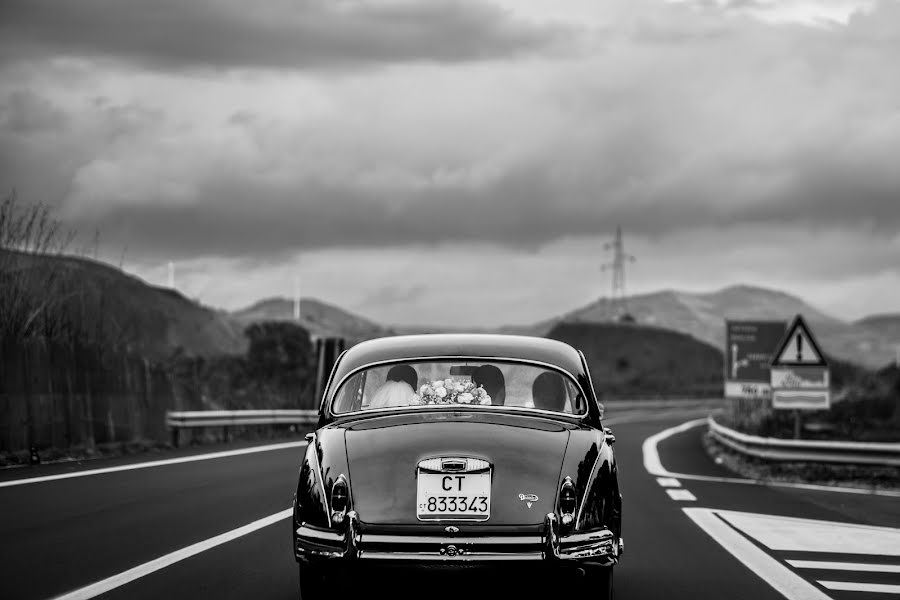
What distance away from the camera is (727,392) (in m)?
43.1

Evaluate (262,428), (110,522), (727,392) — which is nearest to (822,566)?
(110,522)

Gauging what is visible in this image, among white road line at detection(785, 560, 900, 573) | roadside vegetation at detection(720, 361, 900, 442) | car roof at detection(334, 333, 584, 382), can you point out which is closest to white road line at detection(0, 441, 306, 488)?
car roof at detection(334, 333, 584, 382)

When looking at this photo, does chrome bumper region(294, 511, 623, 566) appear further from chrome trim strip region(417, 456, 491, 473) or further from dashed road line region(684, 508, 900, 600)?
dashed road line region(684, 508, 900, 600)

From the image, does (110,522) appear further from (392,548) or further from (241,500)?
(392,548)

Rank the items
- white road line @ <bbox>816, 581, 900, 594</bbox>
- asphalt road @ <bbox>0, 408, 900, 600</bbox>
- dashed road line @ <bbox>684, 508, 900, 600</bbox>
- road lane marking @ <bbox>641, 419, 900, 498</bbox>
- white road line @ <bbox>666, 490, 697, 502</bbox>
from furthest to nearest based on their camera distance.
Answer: road lane marking @ <bbox>641, 419, 900, 498</bbox> → white road line @ <bbox>666, 490, 697, 502</bbox> → dashed road line @ <bbox>684, 508, 900, 600</bbox> → white road line @ <bbox>816, 581, 900, 594</bbox> → asphalt road @ <bbox>0, 408, 900, 600</bbox>

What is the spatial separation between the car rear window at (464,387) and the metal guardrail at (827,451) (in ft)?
40.3

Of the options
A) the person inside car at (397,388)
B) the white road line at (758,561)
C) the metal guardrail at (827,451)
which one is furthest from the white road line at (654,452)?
the person inside car at (397,388)

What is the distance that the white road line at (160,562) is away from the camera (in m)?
8.26

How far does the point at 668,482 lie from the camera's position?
19.7 m

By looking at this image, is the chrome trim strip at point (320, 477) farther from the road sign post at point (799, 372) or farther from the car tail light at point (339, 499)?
the road sign post at point (799, 372)

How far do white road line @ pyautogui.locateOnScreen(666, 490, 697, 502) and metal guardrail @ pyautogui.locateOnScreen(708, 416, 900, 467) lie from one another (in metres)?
3.58

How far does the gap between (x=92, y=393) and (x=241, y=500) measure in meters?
9.33

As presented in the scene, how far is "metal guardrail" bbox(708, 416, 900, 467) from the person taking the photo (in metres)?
19.7

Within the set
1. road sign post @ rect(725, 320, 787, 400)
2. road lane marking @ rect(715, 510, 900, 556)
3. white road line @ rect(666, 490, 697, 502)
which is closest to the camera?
road lane marking @ rect(715, 510, 900, 556)
